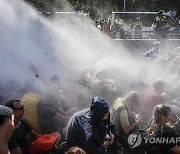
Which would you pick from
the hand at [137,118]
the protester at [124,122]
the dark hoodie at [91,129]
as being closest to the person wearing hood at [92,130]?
the dark hoodie at [91,129]

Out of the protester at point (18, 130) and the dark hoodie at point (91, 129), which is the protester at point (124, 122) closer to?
the dark hoodie at point (91, 129)

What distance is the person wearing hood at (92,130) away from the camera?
4.08 meters

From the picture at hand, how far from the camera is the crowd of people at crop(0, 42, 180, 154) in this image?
163 inches

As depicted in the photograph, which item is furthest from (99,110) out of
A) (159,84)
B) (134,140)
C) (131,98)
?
(159,84)

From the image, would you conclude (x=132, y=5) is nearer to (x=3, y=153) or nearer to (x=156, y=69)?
(x=156, y=69)

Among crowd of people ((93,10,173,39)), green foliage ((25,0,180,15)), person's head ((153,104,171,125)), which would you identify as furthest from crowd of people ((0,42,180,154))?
green foliage ((25,0,180,15))

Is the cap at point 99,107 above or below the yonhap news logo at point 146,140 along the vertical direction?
above

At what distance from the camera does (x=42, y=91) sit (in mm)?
Result: 6547

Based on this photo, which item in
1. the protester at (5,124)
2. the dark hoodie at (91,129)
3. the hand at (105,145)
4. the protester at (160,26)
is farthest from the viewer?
the protester at (160,26)

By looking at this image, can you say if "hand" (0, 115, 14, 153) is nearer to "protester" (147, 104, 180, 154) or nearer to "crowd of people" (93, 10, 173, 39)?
"protester" (147, 104, 180, 154)

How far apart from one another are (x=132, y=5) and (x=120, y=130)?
2619cm

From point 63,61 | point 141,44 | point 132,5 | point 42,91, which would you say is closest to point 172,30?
point 141,44

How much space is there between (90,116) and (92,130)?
17 centimetres

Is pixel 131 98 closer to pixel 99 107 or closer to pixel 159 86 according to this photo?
pixel 159 86
